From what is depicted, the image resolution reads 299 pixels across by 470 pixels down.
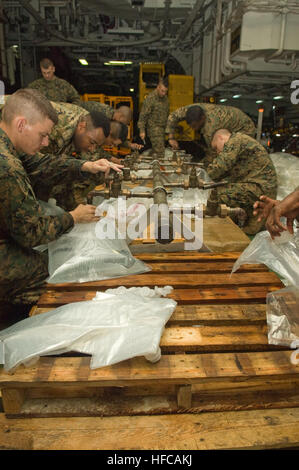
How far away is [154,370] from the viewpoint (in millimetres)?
1443

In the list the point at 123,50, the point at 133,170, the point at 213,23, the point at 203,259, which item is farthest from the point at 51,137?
the point at 123,50

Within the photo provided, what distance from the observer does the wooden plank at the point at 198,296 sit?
2.04m

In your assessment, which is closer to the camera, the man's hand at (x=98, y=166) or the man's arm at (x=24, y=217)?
the man's arm at (x=24, y=217)

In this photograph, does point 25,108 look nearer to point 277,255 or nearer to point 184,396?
point 277,255

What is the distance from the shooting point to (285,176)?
5445 mm

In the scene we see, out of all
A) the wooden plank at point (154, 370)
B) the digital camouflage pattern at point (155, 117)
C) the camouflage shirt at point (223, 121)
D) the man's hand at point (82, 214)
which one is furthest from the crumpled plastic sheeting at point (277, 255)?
the digital camouflage pattern at point (155, 117)

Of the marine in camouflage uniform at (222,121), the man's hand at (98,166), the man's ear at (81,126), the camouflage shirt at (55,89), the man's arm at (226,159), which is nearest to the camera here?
the man's hand at (98,166)

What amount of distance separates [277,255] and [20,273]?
1.79 meters

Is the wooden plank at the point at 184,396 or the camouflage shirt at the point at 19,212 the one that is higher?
the camouflage shirt at the point at 19,212

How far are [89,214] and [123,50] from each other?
489 inches

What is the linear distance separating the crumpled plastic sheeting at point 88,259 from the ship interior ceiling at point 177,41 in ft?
17.5

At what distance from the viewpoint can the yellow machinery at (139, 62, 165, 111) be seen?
437 inches

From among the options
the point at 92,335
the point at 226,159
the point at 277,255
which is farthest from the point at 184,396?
the point at 226,159

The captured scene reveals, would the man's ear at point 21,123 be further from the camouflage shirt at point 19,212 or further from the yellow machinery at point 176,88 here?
the yellow machinery at point 176,88
